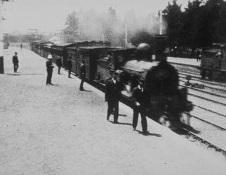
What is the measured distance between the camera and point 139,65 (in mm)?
14273

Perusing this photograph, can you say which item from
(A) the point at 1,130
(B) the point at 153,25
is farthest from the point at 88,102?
(B) the point at 153,25

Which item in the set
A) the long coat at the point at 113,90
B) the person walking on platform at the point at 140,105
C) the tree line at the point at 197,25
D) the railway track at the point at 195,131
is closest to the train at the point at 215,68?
the railway track at the point at 195,131

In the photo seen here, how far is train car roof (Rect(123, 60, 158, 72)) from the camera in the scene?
44.3 feet

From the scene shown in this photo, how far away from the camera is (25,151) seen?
27.5ft

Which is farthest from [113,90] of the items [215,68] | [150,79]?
[215,68]

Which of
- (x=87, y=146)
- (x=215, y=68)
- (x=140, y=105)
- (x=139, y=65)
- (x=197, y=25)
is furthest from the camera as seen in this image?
(x=197, y=25)

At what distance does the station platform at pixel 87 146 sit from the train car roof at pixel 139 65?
6.00 feet

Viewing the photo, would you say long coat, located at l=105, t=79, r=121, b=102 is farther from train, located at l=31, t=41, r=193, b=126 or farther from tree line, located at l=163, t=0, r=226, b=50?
tree line, located at l=163, t=0, r=226, b=50

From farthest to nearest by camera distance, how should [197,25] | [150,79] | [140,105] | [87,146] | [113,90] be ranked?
[197,25], [150,79], [113,90], [140,105], [87,146]

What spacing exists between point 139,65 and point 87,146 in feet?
20.7

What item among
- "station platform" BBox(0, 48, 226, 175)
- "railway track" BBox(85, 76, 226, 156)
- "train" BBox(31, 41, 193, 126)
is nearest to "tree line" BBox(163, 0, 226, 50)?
"train" BBox(31, 41, 193, 126)

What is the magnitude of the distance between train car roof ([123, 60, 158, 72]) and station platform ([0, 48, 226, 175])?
1828mm

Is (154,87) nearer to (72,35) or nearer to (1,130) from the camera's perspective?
(1,130)

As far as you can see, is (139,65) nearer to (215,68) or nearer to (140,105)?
(140,105)
